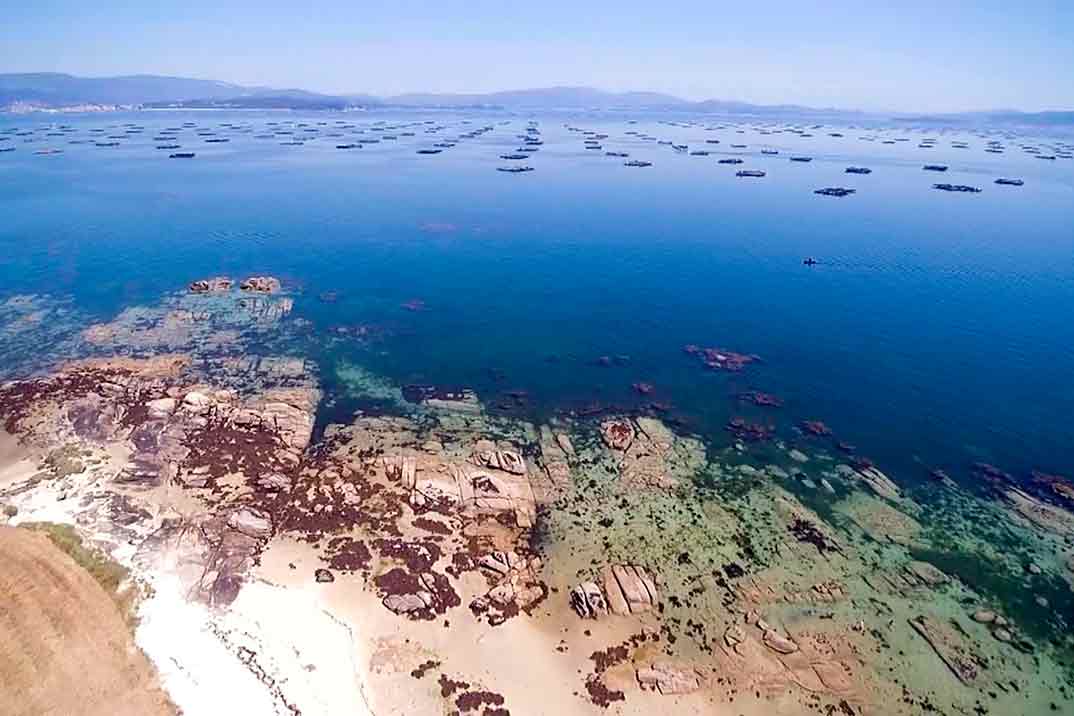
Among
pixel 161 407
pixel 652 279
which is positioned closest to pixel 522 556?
pixel 161 407

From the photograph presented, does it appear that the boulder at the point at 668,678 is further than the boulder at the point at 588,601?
No

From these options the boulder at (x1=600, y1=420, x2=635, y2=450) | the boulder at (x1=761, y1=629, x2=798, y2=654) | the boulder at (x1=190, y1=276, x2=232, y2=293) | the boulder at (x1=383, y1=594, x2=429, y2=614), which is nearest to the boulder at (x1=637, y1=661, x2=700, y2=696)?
the boulder at (x1=761, y1=629, x2=798, y2=654)

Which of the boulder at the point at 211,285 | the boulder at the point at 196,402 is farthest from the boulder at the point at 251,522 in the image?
the boulder at the point at 211,285

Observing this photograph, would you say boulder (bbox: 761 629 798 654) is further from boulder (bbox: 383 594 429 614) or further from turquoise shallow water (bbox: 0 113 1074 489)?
turquoise shallow water (bbox: 0 113 1074 489)

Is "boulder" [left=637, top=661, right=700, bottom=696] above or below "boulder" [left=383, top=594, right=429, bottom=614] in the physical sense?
below

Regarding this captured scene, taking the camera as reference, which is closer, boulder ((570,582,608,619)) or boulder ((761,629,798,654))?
boulder ((761,629,798,654))

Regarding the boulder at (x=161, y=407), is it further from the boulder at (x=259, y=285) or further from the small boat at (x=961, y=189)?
the small boat at (x=961, y=189)
